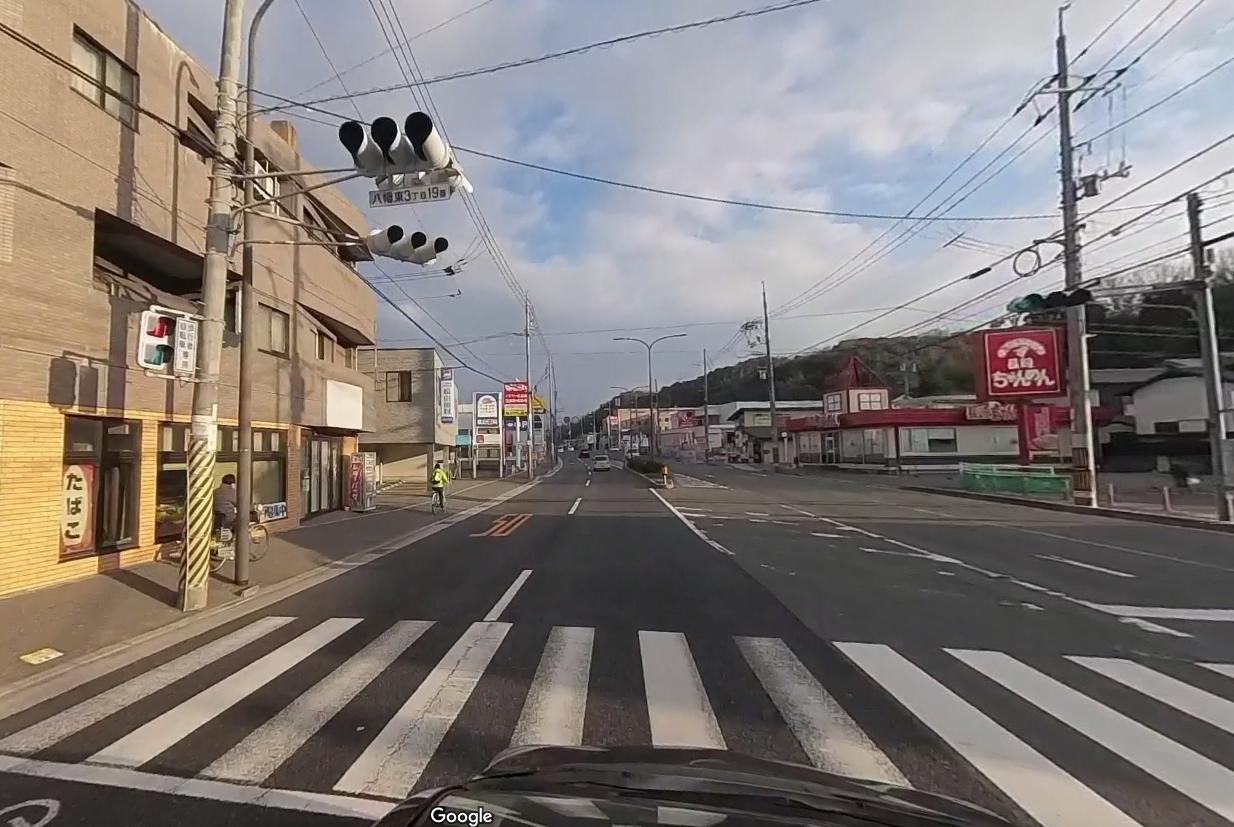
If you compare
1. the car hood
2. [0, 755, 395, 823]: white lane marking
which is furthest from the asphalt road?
the car hood

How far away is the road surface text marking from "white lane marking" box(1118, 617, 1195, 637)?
518 inches

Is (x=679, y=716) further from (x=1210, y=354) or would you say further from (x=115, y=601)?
(x=1210, y=354)

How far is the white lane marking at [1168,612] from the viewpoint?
861 centimetres

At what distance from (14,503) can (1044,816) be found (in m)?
11.8

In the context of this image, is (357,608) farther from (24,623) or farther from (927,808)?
(927,808)

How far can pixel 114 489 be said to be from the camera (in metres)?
11.8

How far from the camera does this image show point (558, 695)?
5.64 meters

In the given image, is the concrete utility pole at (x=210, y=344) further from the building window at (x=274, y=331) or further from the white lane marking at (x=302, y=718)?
the building window at (x=274, y=331)

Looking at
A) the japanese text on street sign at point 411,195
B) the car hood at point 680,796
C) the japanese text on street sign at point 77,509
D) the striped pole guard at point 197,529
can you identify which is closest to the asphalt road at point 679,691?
the striped pole guard at point 197,529

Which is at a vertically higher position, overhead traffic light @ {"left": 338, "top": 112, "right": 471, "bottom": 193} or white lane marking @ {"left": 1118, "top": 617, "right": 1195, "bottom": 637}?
overhead traffic light @ {"left": 338, "top": 112, "right": 471, "bottom": 193}

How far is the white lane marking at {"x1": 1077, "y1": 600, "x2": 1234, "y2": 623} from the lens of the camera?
861 centimetres

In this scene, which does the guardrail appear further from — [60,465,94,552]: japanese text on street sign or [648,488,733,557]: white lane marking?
[60,465,94,552]: japanese text on street sign

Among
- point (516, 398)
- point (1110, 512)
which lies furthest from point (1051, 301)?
point (516, 398)

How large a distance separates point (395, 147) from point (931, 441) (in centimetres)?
4736
